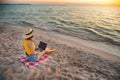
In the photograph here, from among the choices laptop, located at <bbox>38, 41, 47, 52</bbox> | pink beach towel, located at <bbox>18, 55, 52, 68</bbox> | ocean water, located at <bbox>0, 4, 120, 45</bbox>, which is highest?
laptop, located at <bbox>38, 41, 47, 52</bbox>

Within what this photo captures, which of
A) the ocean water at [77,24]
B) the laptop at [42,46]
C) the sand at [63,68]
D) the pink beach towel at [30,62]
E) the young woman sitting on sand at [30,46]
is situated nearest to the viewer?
the sand at [63,68]

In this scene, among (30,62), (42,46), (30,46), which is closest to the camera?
(30,46)

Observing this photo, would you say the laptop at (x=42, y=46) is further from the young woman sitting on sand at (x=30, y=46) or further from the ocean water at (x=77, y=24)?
the ocean water at (x=77, y=24)

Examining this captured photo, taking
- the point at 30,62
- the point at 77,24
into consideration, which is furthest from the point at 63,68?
the point at 77,24

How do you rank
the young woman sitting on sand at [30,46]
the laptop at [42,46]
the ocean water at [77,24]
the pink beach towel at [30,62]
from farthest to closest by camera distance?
the ocean water at [77,24] → the laptop at [42,46] → the pink beach towel at [30,62] → the young woman sitting on sand at [30,46]

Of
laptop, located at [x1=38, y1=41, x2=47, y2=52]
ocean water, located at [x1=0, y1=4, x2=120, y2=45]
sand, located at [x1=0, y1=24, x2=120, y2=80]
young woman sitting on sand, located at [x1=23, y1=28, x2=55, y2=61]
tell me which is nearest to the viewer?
sand, located at [x1=0, y1=24, x2=120, y2=80]

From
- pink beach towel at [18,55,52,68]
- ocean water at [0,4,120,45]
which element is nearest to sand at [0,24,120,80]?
pink beach towel at [18,55,52,68]

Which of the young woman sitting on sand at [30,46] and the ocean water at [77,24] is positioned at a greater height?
the young woman sitting on sand at [30,46]

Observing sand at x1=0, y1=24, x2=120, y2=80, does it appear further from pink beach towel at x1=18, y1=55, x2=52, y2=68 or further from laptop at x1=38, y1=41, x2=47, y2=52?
laptop at x1=38, y1=41, x2=47, y2=52

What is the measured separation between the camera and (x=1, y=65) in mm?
5535

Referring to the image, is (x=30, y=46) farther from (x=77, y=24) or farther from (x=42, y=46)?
(x=77, y=24)

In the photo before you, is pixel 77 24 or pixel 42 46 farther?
pixel 77 24

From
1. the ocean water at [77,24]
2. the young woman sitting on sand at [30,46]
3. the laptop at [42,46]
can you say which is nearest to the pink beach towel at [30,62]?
the young woman sitting on sand at [30,46]

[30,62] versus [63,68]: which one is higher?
[30,62]
